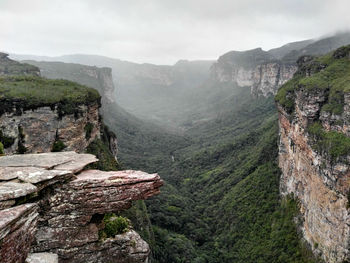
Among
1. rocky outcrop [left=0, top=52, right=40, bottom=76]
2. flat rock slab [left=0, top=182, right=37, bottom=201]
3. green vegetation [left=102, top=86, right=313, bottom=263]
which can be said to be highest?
rocky outcrop [left=0, top=52, right=40, bottom=76]

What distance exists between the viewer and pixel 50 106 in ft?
126

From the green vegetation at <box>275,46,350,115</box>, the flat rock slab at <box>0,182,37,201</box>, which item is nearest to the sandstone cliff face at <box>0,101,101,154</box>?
the flat rock slab at <box>0,182,37,201</box>

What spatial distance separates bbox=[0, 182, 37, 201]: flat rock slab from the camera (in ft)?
32.8

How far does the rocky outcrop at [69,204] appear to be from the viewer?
424 inches

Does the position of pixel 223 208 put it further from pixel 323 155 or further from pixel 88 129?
pixel 88 129

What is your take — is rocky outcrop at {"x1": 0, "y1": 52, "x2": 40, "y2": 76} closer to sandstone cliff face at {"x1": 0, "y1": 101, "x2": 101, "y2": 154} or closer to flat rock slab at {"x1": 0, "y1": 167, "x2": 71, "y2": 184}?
sandstone cliff face at {"x1": 0, "y1": 101, "x2": 101, "y2": 154}

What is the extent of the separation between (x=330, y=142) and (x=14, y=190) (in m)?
38.2

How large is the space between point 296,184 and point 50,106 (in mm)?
46081

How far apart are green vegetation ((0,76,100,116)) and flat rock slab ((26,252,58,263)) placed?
2905cm

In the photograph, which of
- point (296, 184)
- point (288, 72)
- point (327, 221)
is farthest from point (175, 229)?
point (288, 72)

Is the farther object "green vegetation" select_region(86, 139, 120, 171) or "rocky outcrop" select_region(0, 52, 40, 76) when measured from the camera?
"rocky outcrop" select_region(0, 52, 40, 76)

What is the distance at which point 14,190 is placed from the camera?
10.3 meters

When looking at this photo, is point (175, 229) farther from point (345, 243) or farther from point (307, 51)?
point (307, 51)

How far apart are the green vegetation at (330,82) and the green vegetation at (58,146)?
39817 mm
